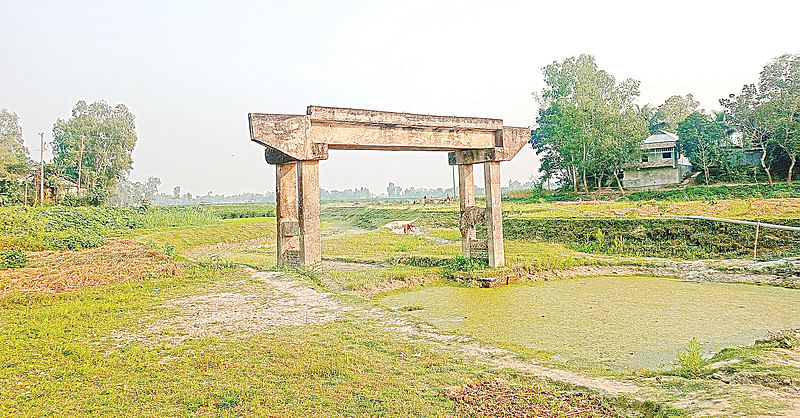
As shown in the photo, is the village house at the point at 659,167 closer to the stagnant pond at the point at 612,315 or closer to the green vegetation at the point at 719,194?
the green vegetation at the point at 719,194

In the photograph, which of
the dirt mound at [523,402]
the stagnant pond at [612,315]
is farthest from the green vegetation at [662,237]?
the dirt mound at [523,402]

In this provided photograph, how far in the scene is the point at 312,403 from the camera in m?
4.08

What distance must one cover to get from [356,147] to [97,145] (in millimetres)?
44889

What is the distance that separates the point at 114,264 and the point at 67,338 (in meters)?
7.19

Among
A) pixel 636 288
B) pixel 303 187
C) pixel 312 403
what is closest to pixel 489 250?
pixel 636 288

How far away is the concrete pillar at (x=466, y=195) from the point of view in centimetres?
1289

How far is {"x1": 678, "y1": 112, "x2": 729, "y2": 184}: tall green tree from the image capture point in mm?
34281

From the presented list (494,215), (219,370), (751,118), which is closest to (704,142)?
(751,118)

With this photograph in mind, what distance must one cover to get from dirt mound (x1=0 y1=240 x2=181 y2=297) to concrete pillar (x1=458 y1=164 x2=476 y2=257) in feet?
22.5

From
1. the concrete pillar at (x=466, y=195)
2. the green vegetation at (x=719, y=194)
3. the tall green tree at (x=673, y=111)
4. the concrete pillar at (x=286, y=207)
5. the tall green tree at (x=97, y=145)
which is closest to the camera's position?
the concrete pillar at (x=286, y=207)

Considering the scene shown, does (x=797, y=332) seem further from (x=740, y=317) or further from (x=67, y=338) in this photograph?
(x=67, y=338)

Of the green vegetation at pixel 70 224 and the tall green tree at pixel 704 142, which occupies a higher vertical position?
the tall green tree at pixel 704 142

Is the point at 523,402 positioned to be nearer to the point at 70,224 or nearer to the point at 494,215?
the point at 494,215

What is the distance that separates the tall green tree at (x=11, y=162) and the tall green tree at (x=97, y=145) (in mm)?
3418
